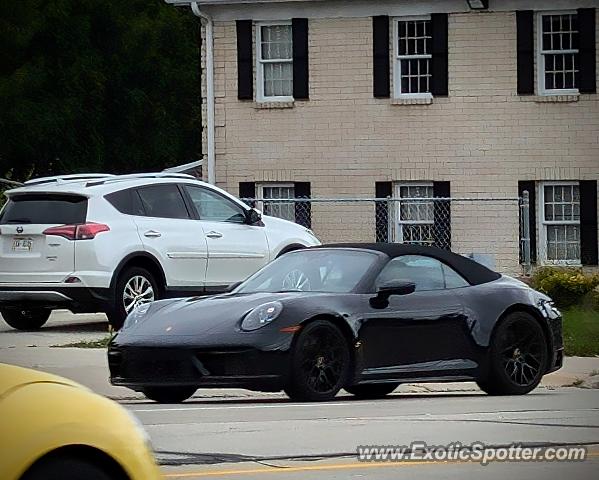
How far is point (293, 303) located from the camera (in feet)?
46.2

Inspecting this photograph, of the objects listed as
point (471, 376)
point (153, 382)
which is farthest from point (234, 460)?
point (471, 376)

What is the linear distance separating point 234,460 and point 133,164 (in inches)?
1650

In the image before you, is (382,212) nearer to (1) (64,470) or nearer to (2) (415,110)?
(2) (415,110)

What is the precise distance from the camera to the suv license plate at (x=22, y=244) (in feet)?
68.3

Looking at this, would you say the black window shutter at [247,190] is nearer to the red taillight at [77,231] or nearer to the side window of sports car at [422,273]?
the red taillight at [77,231]

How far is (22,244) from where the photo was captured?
20.9 metres

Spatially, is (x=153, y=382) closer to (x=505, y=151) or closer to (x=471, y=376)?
(x=471, y=376)

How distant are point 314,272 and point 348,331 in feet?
3.11

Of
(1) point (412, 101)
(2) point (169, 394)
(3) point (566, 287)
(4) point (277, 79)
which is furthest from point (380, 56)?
(2) point (169, 394)

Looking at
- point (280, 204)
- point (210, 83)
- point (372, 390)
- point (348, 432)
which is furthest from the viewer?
point (210, 83)

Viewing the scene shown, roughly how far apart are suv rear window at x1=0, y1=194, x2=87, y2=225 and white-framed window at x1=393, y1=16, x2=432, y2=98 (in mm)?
13958

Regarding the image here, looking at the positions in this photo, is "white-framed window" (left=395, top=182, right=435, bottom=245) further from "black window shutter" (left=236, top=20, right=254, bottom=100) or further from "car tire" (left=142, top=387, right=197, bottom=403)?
"car tire" (left=142, top=387, right=197, bottom=403)

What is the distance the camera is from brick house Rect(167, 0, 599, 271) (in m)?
33.1

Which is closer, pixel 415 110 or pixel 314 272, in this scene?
pixel 314 272
